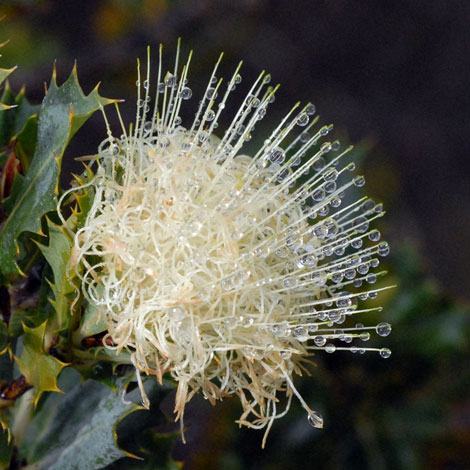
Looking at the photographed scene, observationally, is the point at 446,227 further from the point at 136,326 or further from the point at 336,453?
the point at 136,326

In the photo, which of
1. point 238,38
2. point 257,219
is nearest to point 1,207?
point 257,219

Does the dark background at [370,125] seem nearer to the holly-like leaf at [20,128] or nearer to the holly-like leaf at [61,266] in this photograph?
the holly-like leaf at [20,128]

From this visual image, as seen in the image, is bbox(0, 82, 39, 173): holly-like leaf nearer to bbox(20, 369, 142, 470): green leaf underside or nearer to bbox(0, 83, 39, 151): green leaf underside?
bbox(0, 83, 39, 151): green leaf underside

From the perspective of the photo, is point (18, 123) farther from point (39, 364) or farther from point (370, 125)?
point (370, 125)

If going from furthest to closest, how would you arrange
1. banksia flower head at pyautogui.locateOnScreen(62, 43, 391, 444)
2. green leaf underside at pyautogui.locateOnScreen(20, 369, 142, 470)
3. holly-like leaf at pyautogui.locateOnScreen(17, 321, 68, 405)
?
green leaf underside at pyautogui.locateOnScreen(20, 369, 142, 470)
holly-like leaf at pyautogui.locateOnScreen(17, 321, 68, 405)
banksia flower head at pyautogui.locateOnScreen(62, 43, 391, 444)

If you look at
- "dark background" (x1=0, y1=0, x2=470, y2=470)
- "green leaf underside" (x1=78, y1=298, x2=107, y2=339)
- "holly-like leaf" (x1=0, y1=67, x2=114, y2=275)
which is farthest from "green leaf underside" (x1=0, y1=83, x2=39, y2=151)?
"dark background" (x1=0, y1=0, x2=470, y2=470)
